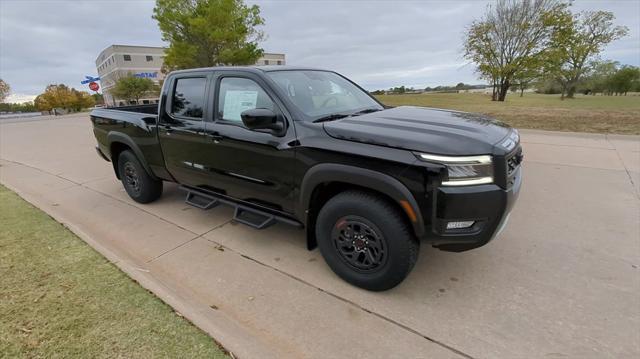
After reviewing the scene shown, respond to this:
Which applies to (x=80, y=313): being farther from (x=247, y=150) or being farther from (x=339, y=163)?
(x=339, y=163)

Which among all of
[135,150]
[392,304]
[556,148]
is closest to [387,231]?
[392,304]

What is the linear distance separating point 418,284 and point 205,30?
2734 cm

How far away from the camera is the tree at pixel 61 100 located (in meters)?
61.9

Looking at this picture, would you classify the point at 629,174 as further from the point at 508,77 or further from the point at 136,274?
the point at 508,77

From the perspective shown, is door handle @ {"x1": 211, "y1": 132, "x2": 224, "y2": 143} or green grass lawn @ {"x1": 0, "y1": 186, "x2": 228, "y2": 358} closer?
green grass lawn @ {"x1": 0, "y1": 186, "x2": 228, "y2": 358}

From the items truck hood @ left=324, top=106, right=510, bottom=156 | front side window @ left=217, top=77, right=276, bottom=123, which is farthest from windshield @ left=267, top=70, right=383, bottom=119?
truck hood @ left=324, top=106, right=510, bottom=156

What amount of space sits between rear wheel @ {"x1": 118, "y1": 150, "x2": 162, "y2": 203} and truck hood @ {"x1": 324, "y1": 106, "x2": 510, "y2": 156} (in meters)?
3.16

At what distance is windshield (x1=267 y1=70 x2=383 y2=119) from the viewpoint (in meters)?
2.98

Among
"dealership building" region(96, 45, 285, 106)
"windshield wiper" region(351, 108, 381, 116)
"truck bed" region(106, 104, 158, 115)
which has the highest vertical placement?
"dealership building" region(96, 45, 285, 106)

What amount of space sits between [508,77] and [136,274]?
1393 inches

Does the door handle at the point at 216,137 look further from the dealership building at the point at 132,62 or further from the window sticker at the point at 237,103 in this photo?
the dealership building at the point at 132,62

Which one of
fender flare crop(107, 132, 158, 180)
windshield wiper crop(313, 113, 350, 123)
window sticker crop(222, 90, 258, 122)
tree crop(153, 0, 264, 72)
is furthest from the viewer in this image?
tree crop(153, 0, 264, 72)

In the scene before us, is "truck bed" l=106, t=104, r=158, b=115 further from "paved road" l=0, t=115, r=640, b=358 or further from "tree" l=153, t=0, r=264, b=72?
"tree" l=153, t=0, r=264, b=72

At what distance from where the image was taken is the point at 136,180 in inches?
186
